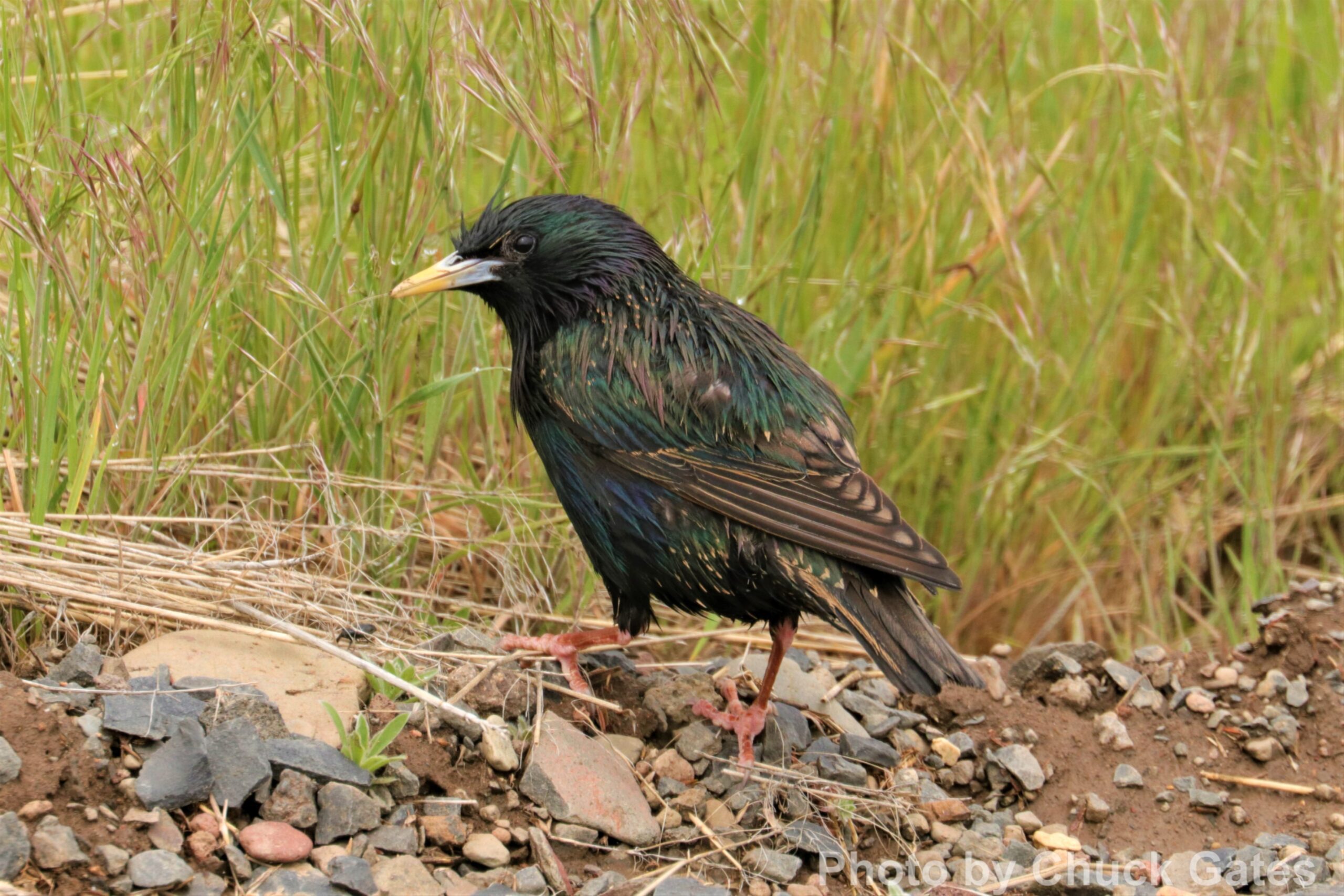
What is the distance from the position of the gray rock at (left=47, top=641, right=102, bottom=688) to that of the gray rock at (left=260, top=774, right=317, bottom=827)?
0.51m

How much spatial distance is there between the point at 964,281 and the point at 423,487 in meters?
2.41

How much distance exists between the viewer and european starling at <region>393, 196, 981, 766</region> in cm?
327

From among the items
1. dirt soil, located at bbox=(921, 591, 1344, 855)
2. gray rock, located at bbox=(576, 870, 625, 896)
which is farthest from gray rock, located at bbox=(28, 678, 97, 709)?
dirt soil, located at bbox=(921, 591, 1344, 855)

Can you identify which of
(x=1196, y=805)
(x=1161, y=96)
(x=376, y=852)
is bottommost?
(x=1196, y=805)

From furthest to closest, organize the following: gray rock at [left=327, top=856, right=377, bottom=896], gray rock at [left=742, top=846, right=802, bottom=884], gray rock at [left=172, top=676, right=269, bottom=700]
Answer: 1. gray rock at [left=742, top=846, right=802, bottom=884]
2. gray rock at [left=172, top=676, right=269, bottom=700]
3. gray rock at [left=327, top=856, right=377, bottom=896]

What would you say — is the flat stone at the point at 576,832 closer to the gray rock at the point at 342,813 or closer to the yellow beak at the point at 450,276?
the gray rock at the point at 342,813

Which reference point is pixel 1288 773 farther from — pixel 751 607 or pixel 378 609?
pixel 378 609

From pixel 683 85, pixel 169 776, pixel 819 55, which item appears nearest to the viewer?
pixel 169 776

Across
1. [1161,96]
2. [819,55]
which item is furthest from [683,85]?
[1161,96]

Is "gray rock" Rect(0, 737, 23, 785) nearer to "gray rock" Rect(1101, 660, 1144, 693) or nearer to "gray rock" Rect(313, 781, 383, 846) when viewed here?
"gray rock" Rect(313, 781, 383, 846)

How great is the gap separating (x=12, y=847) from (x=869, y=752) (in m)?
2.06

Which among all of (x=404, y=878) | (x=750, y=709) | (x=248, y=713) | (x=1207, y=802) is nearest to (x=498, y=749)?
(x=404, y=878)

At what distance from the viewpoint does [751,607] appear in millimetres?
3447

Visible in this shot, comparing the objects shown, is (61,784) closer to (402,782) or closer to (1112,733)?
(402,782)
